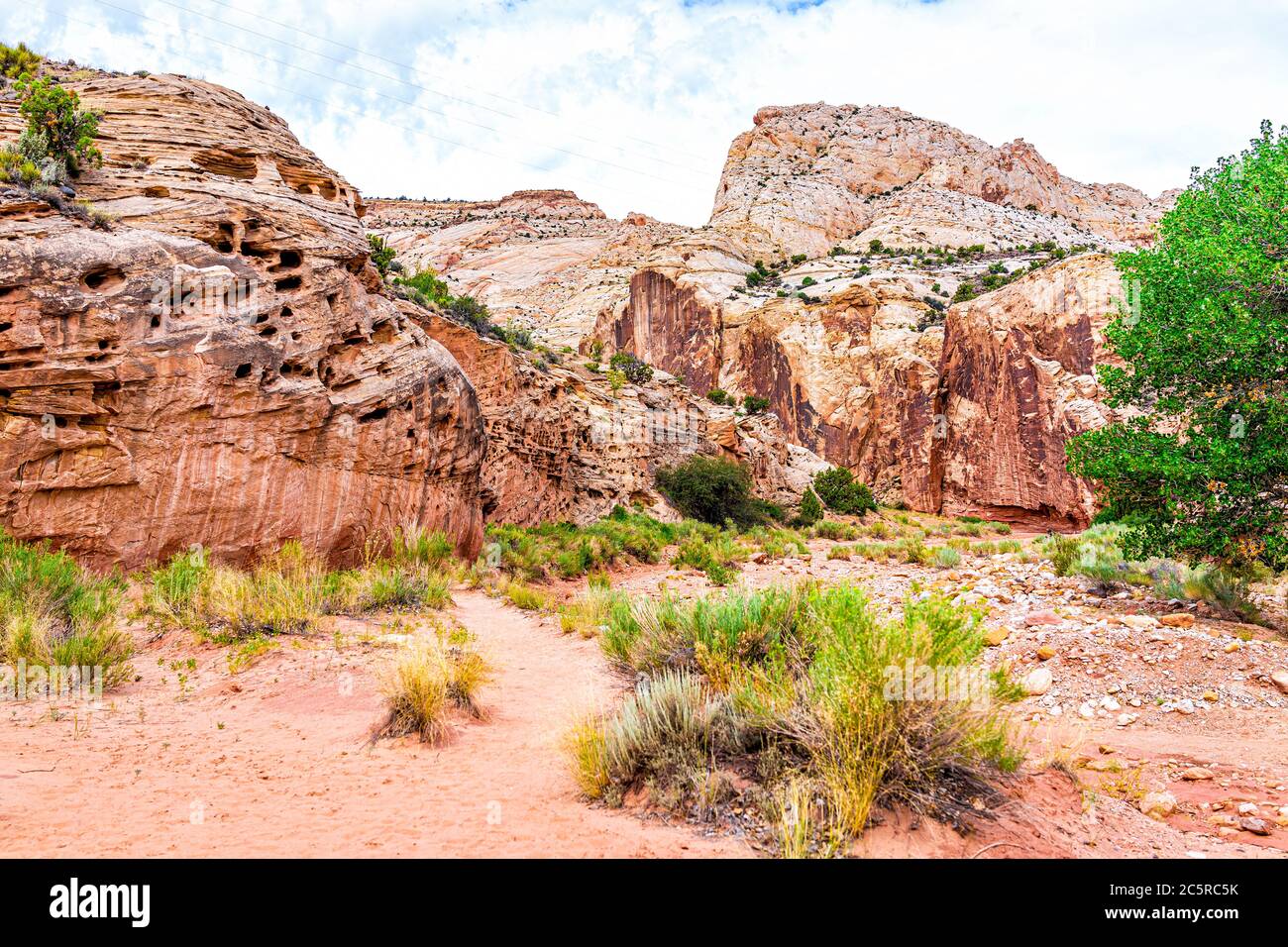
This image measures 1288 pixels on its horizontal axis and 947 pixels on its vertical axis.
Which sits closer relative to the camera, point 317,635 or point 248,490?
point 317,635

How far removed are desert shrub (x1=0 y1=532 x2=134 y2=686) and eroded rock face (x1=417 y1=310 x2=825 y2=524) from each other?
12.2 metres

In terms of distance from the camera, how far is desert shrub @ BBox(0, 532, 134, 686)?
232 inches

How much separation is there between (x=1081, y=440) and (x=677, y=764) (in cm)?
861

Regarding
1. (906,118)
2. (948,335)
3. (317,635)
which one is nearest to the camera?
(317,635)

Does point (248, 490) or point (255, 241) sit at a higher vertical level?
point (255, 241)

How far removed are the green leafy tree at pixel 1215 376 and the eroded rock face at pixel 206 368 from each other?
1214 centimetres

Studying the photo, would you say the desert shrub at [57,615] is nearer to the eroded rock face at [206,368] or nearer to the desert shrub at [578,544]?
the eroded rock face at [206,368]

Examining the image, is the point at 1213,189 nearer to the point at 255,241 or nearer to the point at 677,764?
the point at 677,764

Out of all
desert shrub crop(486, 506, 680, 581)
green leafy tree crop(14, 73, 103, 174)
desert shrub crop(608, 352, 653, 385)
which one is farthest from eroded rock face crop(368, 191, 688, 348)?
green leafy tree crop(14, 73, 103, 174)

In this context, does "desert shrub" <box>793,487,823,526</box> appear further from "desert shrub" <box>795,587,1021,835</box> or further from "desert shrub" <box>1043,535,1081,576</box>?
"desert shrub" <box>795,587,1021,835</box>

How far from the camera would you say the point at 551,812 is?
3.64 m

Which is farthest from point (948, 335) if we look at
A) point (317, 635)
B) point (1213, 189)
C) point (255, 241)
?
point (317, 635)

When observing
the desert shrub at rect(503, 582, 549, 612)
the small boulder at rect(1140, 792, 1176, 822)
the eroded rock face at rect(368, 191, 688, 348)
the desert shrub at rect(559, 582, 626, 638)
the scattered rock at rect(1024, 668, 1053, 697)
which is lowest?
the desert shrub at rect(503, 582, 549, 612)

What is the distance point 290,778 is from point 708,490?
23.2 metres
